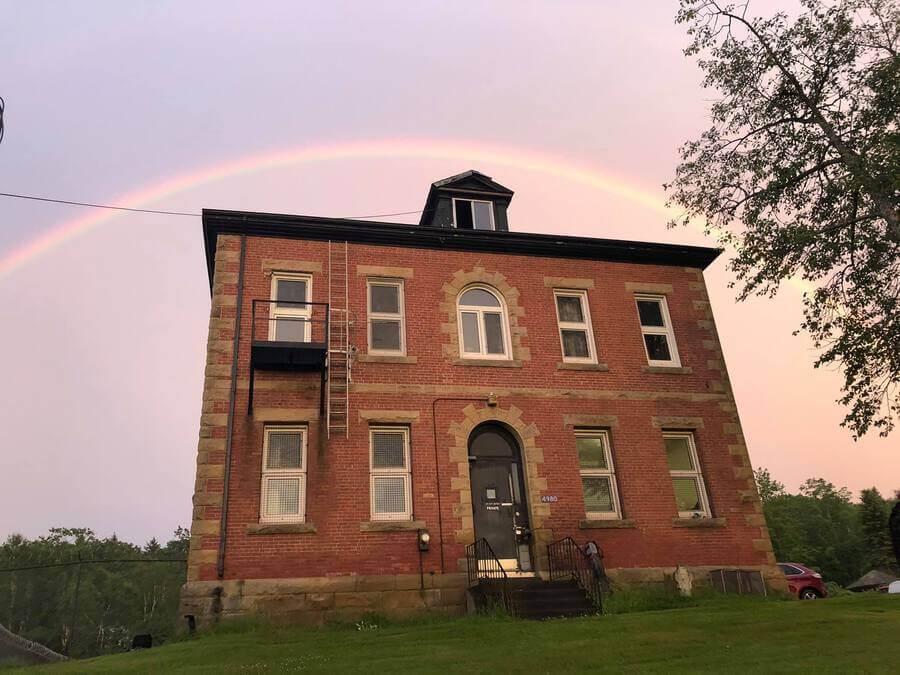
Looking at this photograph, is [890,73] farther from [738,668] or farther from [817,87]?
[738,668]

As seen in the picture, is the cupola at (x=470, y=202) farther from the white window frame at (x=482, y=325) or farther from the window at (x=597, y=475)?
the window at (x=597, y=475)

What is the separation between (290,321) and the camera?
533 inches

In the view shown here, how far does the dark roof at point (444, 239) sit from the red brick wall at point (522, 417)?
0.81ft

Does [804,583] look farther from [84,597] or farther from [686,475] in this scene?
[84,597]

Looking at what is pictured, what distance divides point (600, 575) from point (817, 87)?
11072mm

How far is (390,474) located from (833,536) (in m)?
84.0

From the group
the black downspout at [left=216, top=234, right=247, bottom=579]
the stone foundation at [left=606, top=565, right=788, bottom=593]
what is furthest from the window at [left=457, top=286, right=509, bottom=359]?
the stone foundation at [left=606, top=565, right=788, bottom=593]

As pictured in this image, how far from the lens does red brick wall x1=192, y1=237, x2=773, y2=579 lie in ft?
38.5

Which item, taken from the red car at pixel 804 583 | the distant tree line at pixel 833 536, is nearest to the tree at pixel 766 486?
the distant tree line at pixel 833 536

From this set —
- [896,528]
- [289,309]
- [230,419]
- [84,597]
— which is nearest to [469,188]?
[289,309]

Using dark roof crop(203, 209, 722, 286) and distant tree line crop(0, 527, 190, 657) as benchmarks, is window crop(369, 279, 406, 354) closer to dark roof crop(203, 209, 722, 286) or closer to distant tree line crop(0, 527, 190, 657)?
dark roof crop(203, 209, 722, 286)

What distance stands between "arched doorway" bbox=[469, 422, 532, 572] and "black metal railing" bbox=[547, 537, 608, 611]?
22.0 inches

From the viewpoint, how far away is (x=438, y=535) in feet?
39.7

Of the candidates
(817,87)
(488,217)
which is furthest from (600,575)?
(817,87)
